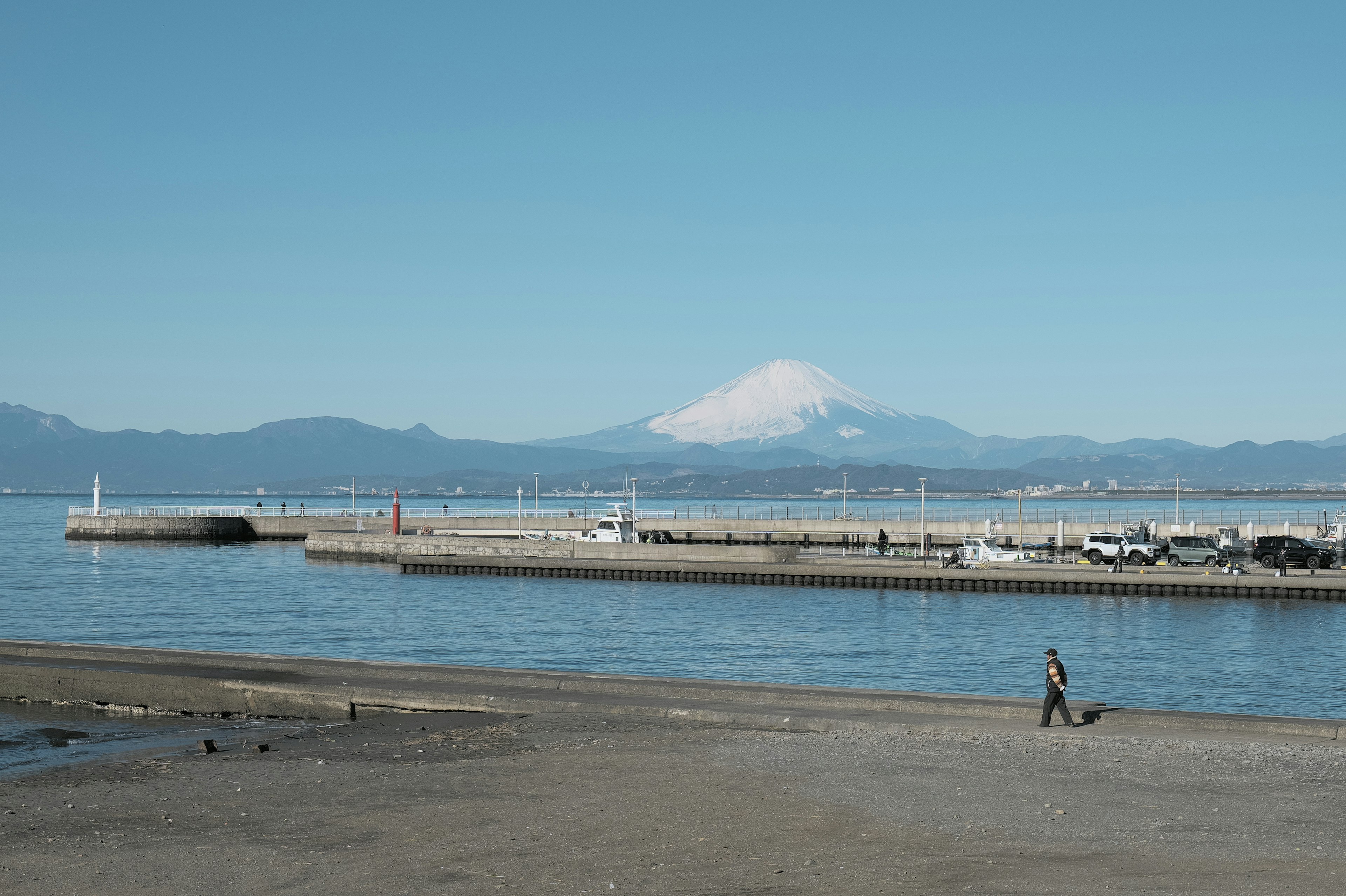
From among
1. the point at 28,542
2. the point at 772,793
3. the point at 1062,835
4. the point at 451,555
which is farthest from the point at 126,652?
the point at 28,542

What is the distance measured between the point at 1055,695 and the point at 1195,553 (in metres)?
57.4

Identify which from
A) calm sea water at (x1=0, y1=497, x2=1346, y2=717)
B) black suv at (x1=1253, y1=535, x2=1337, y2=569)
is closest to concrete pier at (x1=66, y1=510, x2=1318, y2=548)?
black suv at (x1=1253, y1=535, x2=1337, y2=569)

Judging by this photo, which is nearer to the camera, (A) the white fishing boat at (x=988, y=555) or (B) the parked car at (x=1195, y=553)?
(B) the parked car at (x=1195, y=553)

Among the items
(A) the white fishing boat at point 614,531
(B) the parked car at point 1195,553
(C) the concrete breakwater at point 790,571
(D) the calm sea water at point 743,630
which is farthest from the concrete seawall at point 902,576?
(A) the white fishing boat at point 614,531

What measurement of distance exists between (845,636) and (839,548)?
51822 millimetres

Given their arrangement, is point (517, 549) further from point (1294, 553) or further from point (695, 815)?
point (695, 815)

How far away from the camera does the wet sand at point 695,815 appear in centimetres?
1276

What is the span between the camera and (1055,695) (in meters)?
20.8

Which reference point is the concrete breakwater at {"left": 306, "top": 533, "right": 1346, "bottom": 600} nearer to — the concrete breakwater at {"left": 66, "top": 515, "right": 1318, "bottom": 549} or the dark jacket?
the concrete breakwater at {"left": 66, "top": 515, "right": 1318, "bottom": 549}

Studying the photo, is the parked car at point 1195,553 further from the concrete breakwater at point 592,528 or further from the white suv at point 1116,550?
the concrete breakwater at point 592,528

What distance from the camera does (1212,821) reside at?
14828mm

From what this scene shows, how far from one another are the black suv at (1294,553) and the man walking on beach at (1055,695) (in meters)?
54.1

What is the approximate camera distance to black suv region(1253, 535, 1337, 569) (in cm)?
7019

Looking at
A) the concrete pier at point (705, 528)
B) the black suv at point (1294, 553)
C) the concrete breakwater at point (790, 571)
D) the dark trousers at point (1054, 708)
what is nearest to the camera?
the dark trousers at point (1054, 708)
